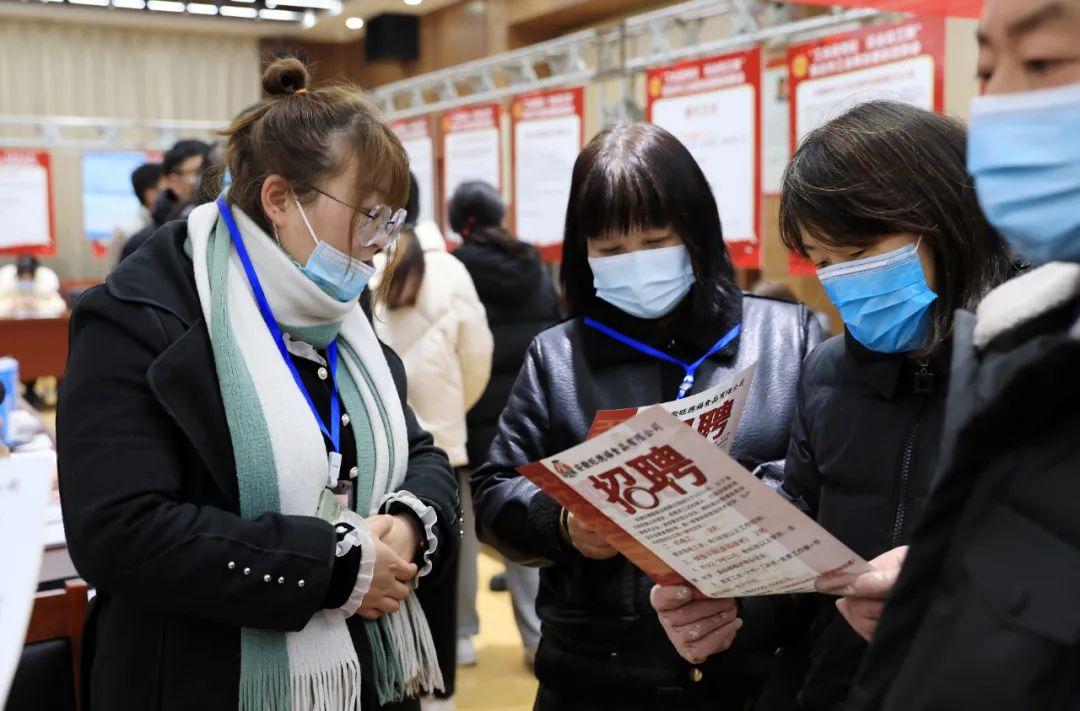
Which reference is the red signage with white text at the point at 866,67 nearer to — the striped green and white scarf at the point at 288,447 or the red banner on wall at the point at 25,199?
the striped green and white scarf at the point at 288,447

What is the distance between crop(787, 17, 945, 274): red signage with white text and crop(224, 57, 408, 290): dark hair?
5.51 feet

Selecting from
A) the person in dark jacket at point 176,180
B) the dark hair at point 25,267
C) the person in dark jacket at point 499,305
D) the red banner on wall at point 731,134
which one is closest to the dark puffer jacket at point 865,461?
the red banner on wall at point 731,134

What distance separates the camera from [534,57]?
Answer: 5820 mm

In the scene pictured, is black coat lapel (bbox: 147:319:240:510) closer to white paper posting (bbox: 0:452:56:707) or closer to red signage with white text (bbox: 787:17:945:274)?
white paper posting (bbox: 0:452:56:707)

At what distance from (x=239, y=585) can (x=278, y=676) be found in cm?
18

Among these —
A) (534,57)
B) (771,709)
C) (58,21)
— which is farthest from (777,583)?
(58,21)

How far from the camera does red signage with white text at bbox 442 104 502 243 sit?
19.5ft

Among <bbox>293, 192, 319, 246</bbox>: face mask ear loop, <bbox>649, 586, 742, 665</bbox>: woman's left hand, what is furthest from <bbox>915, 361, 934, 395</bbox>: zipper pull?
<bbox>293, 192, 319, 246</bbox>: face mask ear loop

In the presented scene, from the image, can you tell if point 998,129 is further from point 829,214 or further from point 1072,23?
point 829,214

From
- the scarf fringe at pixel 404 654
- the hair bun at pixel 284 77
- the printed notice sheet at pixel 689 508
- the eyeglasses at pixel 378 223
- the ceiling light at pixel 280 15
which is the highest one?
the ceiling light at pixel 280 15

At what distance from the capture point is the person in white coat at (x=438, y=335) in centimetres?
355

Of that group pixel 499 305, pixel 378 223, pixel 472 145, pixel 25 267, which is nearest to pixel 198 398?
pixel 378 223

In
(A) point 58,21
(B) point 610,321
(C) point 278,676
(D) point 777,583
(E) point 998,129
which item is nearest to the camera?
(E) point 998,129

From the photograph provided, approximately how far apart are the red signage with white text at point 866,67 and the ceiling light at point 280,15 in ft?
26.6
